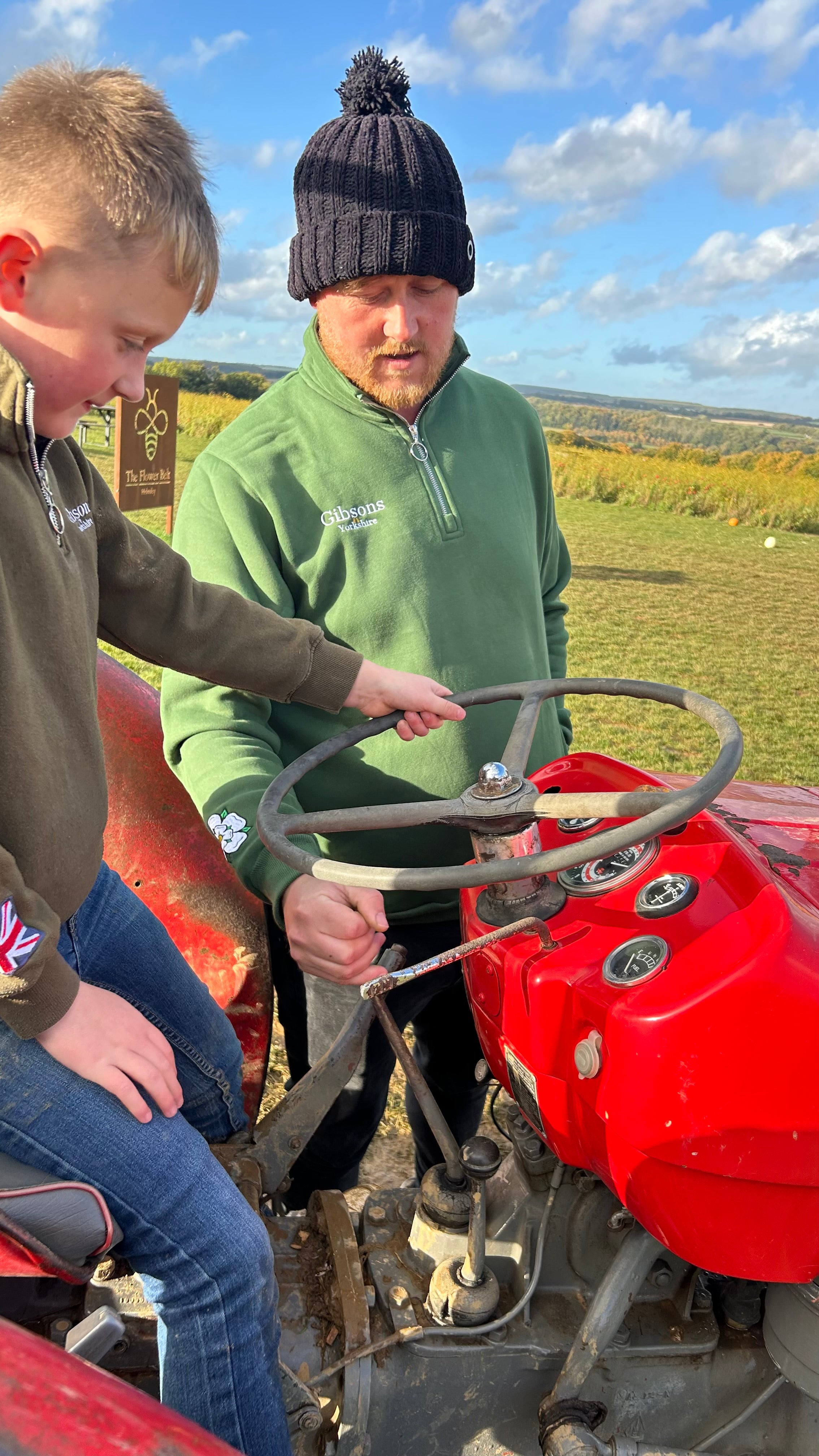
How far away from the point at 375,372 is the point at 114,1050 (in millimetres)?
1196

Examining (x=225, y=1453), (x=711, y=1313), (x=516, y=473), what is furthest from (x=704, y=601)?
(x=225, y=1453)

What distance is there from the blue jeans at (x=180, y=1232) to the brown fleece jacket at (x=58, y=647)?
0.12 m

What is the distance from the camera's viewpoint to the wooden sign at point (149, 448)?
720cm

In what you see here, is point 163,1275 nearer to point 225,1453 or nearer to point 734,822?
point 225,1453

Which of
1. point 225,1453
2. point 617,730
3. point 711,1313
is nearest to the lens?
point 225,1453

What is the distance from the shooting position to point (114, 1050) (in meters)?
1.24

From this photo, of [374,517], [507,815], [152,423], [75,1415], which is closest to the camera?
[75,1415]

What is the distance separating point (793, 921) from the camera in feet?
4.15

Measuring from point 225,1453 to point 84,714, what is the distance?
0.77 meters

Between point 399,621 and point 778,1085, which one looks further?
point 399,621

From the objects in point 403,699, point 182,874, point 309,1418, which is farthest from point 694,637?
point 309,1418

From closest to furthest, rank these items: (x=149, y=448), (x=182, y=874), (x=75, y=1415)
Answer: (x=75, y=1415) → (x=182, y=874) → (x=149, y=448)

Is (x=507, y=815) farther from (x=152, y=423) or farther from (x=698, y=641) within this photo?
(x=698, y=641)

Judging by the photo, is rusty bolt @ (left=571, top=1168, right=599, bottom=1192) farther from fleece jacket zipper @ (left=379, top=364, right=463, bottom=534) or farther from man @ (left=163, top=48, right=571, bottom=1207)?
fleece jacket zipper @ (left=379, top=364, right=463, bottom=534)
